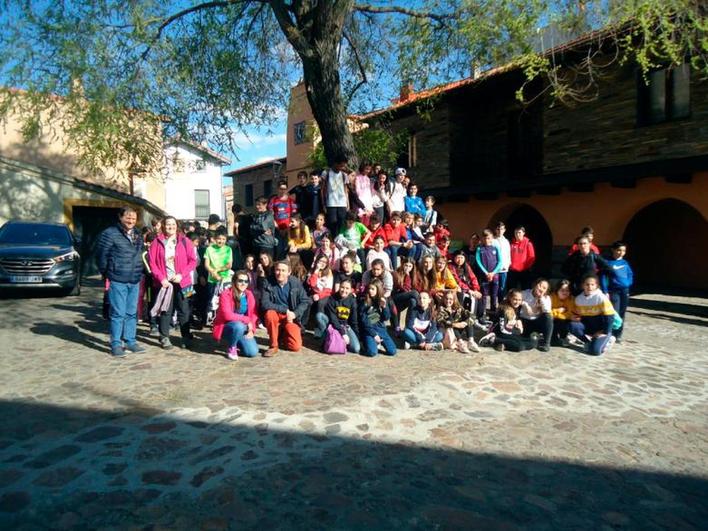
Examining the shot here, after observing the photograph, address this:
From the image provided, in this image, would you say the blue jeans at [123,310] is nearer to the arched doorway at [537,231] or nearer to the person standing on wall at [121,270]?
the person standing on wall at [121,270]

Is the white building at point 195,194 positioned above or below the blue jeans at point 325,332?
above

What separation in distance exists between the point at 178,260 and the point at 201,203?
1052 inches

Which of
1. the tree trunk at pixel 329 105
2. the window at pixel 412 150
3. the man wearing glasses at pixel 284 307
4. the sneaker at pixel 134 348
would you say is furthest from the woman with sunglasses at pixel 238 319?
the window at pixel 412 150

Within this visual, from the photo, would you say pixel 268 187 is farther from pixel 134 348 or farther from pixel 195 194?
pixel 134 348

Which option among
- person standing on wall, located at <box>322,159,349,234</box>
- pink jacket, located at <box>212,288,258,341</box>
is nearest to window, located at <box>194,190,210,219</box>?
person standing on wall, located at <box>322,159,349,234</box>

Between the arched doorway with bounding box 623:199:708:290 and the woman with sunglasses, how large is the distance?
1277 centimetres

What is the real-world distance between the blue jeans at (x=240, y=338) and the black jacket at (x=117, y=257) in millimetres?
1384

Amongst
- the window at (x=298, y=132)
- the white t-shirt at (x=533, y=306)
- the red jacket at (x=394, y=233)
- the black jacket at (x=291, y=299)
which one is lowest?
the white t-shirt at (x=533, y=306)

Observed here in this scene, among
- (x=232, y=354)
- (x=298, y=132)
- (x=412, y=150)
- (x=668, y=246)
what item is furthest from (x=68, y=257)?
(x=298, y=132)

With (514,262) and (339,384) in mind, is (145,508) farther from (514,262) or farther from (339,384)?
(514,262)

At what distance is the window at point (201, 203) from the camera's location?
31.7 metres

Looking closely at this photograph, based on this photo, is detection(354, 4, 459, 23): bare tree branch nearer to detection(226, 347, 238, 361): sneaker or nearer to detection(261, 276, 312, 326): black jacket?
detection(261, 276, 312, 326): black jacket

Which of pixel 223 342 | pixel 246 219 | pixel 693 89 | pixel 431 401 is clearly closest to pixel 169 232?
pixel 223 342

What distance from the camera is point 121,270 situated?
605 cm
